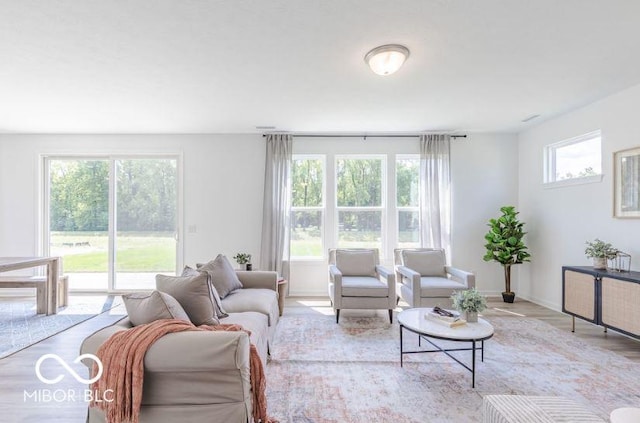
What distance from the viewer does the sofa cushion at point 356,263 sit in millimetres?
4430

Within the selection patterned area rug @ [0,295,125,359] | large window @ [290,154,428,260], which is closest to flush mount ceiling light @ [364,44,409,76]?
large window @ [290,154,428,260]

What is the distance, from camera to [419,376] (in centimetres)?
261

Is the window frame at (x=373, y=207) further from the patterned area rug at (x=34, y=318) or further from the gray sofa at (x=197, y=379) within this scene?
the gray sofa at (x=197, y=379)

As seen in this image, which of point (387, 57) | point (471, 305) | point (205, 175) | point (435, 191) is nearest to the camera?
point (387, 57)

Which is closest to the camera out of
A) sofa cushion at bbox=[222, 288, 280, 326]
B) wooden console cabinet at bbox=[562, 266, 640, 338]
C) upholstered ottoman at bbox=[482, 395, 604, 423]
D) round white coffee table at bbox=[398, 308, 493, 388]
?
upholstered ottoman at bbox=[482, 395, 604, 423]

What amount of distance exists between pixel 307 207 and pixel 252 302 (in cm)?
256

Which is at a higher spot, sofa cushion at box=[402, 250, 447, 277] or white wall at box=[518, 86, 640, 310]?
white wall at box=[518, 86, 640, 310]

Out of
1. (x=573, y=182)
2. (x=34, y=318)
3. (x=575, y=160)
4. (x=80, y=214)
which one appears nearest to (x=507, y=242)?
(x=573, y=182)

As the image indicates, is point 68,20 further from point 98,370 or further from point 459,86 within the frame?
point 459,86

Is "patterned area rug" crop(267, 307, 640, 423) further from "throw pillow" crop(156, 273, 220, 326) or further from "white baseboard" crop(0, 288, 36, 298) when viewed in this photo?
"white baseboard" crop(0, 288, 36, 298)

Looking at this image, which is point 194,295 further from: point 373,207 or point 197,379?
point 373,207

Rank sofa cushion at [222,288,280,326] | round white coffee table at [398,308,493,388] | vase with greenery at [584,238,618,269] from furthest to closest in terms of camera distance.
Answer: vase with greenery at [584,238,618,269] < sofa cushion at [222,288,280,326] < round white coffee table at [398,308,493,388]

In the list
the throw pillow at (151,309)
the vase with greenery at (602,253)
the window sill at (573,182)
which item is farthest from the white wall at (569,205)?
the throw pillow at (151,309)

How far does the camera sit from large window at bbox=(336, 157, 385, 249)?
533 centimetres
